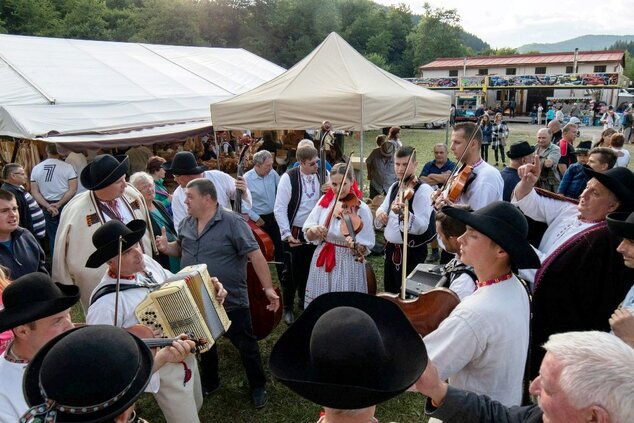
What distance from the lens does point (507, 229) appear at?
7.09 ft

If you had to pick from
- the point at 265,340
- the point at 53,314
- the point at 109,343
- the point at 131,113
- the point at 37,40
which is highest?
the point at 37,40

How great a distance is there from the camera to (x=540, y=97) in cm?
4184

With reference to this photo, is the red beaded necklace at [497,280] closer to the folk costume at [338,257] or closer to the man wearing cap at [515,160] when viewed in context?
the folk costume at [338,257]

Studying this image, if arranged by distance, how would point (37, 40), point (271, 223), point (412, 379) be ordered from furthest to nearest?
point (37, 40)
point (271, 223)
point (412, 379)

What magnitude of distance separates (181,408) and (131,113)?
934cm

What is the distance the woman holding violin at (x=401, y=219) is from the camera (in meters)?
4.53

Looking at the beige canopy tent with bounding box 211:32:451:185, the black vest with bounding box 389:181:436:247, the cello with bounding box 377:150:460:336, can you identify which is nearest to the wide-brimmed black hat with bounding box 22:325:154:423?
the cello with bounding box 377:150:460:336

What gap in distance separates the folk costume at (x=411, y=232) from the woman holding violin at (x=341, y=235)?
33cm

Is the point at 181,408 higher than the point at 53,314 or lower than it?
lower

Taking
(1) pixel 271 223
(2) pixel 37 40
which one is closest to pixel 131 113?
(2) pixel 37 40

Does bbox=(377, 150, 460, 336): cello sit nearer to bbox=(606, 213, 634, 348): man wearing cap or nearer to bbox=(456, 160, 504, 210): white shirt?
bbox=(606, 213, 634, 348): man wearing cap

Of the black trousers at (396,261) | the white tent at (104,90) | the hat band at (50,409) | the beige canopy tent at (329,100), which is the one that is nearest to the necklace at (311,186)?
the black trousers at (396,261)

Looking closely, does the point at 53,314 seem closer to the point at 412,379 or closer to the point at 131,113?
the point at 412,379

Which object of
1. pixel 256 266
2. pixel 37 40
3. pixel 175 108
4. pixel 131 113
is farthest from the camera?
pixel 37 40
